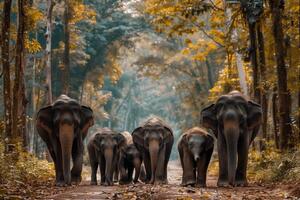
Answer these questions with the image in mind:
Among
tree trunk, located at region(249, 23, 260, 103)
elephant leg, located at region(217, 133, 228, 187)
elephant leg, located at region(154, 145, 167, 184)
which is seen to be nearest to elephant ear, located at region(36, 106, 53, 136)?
elephant leg, located at region(154, 145, 167, 184)

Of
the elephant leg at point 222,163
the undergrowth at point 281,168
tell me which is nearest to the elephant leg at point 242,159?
the elephant leg at point 222,163

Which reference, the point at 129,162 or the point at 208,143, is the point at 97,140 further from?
the point at 208,143

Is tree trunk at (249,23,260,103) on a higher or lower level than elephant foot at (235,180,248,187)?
higher

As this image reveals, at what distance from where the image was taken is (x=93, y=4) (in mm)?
40438

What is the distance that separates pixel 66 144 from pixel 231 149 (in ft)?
13.7

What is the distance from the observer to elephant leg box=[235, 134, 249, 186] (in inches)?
528

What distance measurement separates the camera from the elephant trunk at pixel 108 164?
51.1 feet

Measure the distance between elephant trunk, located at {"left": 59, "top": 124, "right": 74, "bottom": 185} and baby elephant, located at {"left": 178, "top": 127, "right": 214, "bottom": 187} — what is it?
9.82 feet

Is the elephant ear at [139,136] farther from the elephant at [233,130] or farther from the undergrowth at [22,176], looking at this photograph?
the undergrowth at [22,176]

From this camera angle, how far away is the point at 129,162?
1866cm

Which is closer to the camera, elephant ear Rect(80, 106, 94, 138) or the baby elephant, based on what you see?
the baby elephant

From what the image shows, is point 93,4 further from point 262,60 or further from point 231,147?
point 231,147

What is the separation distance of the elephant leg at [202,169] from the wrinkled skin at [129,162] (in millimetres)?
4231

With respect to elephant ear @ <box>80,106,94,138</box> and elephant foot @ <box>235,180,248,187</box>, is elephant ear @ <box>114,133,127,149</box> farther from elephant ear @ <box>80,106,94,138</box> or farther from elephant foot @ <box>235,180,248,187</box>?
elephant foot @ <box>235,180,248,187</box>
